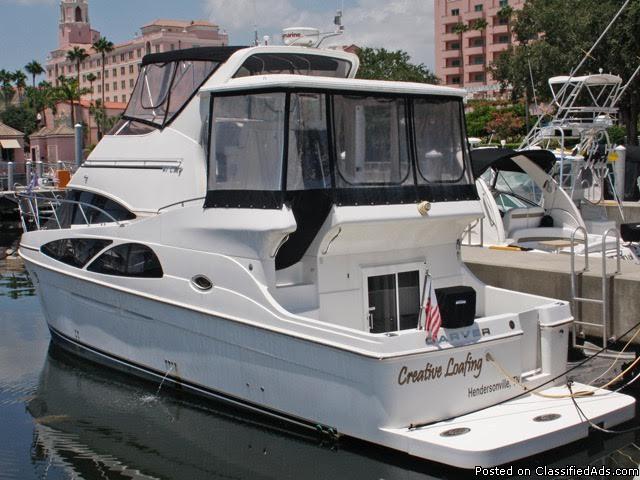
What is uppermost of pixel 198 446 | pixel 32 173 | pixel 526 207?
pixel 32 173

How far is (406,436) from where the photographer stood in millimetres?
7680

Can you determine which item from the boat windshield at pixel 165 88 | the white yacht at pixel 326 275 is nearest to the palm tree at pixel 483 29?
the boat windshield at pixel 165 88

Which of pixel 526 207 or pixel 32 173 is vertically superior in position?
pixel 32 173

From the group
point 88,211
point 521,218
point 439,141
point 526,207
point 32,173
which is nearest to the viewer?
point 439,141

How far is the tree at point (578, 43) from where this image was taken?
32.6 metres

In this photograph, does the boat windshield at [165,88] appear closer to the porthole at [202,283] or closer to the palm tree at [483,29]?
the porthole at [202,283]

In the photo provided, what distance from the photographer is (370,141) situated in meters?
8.98

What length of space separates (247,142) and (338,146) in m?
0.98

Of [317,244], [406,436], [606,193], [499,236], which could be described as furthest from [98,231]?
[606,193]

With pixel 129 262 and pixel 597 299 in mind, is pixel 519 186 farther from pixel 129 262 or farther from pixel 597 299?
pixel 129 262

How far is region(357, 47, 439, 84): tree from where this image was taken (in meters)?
52.8

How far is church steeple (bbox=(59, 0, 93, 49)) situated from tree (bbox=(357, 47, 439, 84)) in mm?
104124

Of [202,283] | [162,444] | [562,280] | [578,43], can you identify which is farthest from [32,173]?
[578,43]

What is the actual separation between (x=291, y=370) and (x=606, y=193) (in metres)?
17.2
